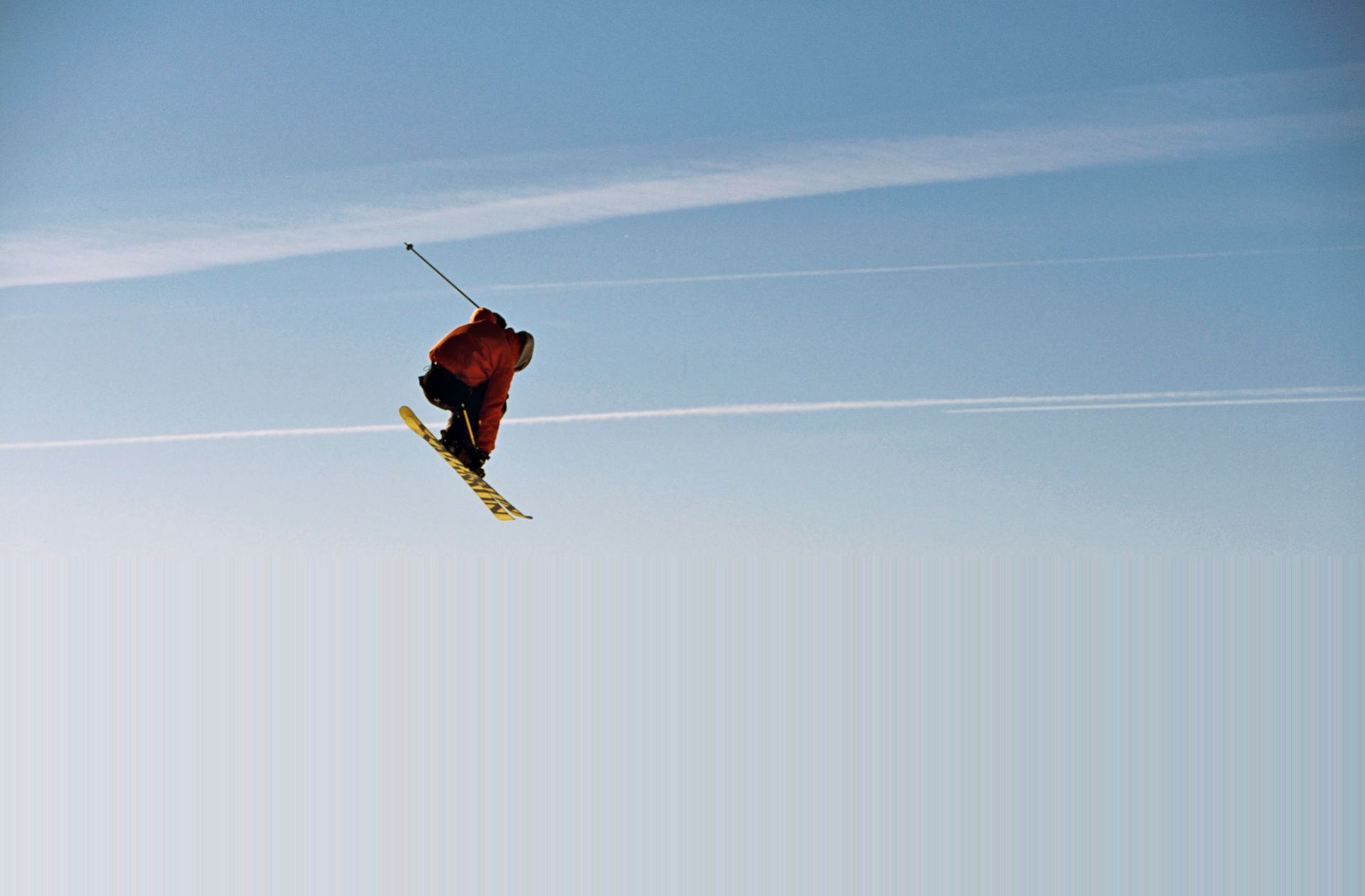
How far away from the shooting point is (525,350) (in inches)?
818

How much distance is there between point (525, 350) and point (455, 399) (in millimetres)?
1444

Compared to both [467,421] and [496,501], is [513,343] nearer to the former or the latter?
[467,421]

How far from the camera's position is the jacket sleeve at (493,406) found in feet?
67.3

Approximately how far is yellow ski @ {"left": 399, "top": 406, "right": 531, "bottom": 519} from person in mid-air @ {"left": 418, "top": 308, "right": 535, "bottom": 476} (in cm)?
37

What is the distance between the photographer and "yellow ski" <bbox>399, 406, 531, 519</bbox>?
2142 cm

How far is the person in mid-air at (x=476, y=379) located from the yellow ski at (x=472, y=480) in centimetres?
37

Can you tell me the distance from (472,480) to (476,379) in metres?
2.31

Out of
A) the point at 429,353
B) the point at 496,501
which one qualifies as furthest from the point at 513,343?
the point at 496,501

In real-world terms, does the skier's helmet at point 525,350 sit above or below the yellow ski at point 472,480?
above

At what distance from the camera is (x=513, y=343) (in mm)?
20453

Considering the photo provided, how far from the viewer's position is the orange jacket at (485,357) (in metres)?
19.9

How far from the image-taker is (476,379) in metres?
20.2

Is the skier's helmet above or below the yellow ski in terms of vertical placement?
above

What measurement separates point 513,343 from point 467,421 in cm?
150
